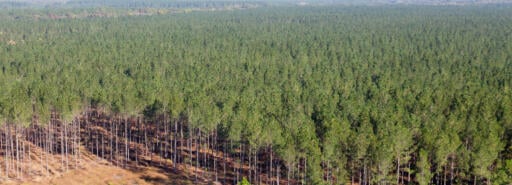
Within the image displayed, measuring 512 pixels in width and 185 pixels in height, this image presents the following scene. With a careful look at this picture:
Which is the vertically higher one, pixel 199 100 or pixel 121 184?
pixel 199 100

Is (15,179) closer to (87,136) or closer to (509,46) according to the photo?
(87,136)

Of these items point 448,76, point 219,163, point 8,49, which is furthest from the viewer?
point 8,49

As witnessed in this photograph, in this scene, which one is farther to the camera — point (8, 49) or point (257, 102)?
point (8, 49)

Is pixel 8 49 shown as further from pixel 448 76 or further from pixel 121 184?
pixel 448 76

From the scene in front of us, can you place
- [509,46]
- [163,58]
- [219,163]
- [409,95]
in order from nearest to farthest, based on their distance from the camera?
[219,163]
[409,95]
[163,58]
[509,46]

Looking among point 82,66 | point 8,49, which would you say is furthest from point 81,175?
point 8,49

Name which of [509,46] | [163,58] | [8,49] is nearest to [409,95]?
[163,58]
